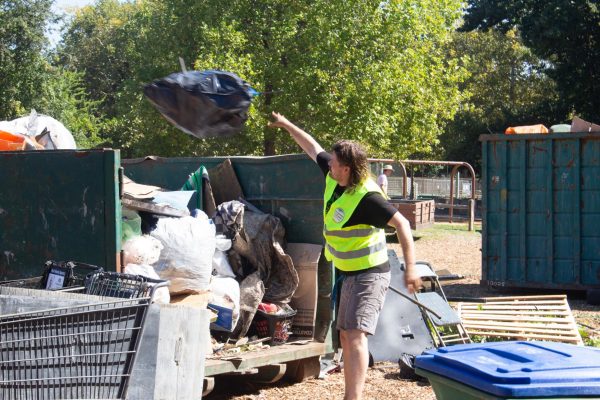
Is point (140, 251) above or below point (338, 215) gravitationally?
below

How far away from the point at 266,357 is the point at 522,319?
3.00 m

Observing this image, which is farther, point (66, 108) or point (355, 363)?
point (66, 108)

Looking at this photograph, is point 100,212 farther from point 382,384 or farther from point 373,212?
point 382,384

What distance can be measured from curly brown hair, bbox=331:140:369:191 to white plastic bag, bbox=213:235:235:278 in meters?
1.62

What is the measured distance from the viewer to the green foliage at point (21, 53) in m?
23.9

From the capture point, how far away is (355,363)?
5266 millimetres

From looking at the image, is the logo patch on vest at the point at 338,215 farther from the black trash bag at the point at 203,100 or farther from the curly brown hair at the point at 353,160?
the black trash bag at the point at 203,100

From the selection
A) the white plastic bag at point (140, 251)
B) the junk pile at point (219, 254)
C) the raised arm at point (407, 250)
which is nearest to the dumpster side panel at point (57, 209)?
the white plastic bag at point (140, 251)

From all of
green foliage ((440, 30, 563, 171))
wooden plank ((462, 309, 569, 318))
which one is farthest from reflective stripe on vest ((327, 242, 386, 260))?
green foliage ((440, 30, 563, 171))

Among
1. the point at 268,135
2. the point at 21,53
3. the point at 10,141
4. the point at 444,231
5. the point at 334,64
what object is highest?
the point at 21,53

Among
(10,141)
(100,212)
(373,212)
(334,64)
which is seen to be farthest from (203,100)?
(334,64)

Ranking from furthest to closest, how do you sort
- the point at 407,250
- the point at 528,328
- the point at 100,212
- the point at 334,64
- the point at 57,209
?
the point at 334,64, the point at 528,328, the point at 57,209, the point at 100,212, the point at 407,250

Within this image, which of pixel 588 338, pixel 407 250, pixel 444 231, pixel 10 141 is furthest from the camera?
pixel 444 231

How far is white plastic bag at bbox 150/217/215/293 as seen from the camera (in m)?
6.11
